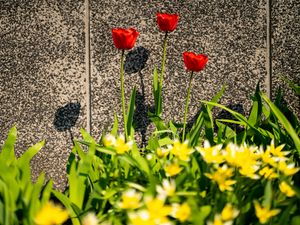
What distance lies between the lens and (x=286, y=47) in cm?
186

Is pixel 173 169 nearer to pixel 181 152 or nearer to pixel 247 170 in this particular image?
pixel 181 152

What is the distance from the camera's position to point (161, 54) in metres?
1.85

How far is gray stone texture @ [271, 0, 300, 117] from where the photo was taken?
6.04 feet

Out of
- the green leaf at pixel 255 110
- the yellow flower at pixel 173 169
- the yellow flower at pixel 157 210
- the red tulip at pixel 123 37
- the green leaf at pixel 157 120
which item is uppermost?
the red tulip at pixel 123 37

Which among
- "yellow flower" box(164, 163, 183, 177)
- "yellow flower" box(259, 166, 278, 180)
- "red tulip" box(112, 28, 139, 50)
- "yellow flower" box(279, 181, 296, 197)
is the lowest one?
"yellow flower" box(259, 166, 278, 180)

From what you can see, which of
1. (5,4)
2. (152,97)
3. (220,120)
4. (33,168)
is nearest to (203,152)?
(220,120)

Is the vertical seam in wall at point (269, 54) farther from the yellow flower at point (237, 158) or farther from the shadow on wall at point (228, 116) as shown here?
the yellow flower at point (237, 158)

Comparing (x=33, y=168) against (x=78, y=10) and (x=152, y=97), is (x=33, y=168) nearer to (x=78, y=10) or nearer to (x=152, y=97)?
(x=152, y=97)

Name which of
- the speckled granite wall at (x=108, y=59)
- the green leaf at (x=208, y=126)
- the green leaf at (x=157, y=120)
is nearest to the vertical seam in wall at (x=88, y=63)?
the speckled granite wall at (x=108, y=59)

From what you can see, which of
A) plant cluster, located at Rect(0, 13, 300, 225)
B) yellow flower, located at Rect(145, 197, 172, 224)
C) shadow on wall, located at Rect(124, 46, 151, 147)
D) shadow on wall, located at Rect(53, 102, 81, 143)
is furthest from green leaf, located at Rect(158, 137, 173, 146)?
yellow flower, located at Rect(145, 197, 172, 224)

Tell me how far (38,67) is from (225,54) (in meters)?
0.93

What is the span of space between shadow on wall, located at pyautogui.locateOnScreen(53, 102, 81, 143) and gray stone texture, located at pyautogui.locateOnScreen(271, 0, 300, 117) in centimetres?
100

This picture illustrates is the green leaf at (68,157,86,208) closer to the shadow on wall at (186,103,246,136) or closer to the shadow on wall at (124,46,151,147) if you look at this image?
the shadow on wall at (124,46,151,147)

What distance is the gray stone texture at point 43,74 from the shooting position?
1.81 metres
